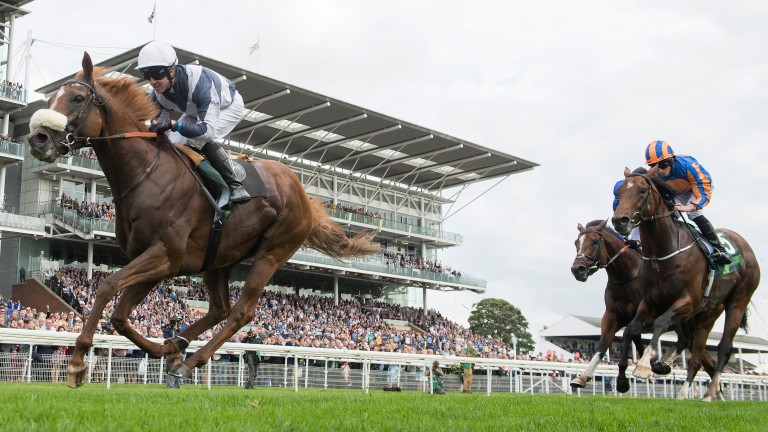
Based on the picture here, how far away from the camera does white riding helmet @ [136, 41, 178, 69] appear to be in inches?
241

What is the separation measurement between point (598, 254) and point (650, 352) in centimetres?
237

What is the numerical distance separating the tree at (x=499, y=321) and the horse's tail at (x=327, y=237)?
190ft

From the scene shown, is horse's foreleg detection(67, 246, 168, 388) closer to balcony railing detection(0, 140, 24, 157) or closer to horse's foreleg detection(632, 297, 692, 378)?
horse's foreleg detection(632, 297, 692, 378)

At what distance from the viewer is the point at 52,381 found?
48.4ft

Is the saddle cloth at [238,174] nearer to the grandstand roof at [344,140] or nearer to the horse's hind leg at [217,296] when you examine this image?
the horse's hind leg at [217,296]

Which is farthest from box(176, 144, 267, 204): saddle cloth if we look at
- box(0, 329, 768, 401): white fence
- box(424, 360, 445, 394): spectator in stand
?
box(424, 360, 445, 394): spectator in stand

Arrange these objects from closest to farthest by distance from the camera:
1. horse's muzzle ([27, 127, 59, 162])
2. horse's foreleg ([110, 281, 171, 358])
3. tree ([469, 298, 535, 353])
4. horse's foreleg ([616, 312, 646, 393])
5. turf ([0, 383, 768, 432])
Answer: turf ([0, 383, 768, 432]), horse's muzzle ([27, 127, 59, 162]), horse's foreleg ([110, 281, 171, 358]), horse's foreleg ([616, 312, 646, 393]), tree ([469, 298, 535, 353])

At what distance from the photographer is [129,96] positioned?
6.42 meters

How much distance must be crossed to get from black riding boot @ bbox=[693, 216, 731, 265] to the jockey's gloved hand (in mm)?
5885

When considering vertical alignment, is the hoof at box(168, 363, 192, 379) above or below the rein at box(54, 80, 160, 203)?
below

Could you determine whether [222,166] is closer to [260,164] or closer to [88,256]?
[260,164]

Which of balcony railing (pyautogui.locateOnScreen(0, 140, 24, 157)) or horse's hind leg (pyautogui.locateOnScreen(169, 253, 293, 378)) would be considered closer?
horse's hind leg (pyautogui.locateOnScreen(169, 253, 293, 378))

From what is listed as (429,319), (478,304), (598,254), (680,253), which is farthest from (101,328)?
(478,304)

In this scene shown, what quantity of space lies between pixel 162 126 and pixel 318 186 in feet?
131
